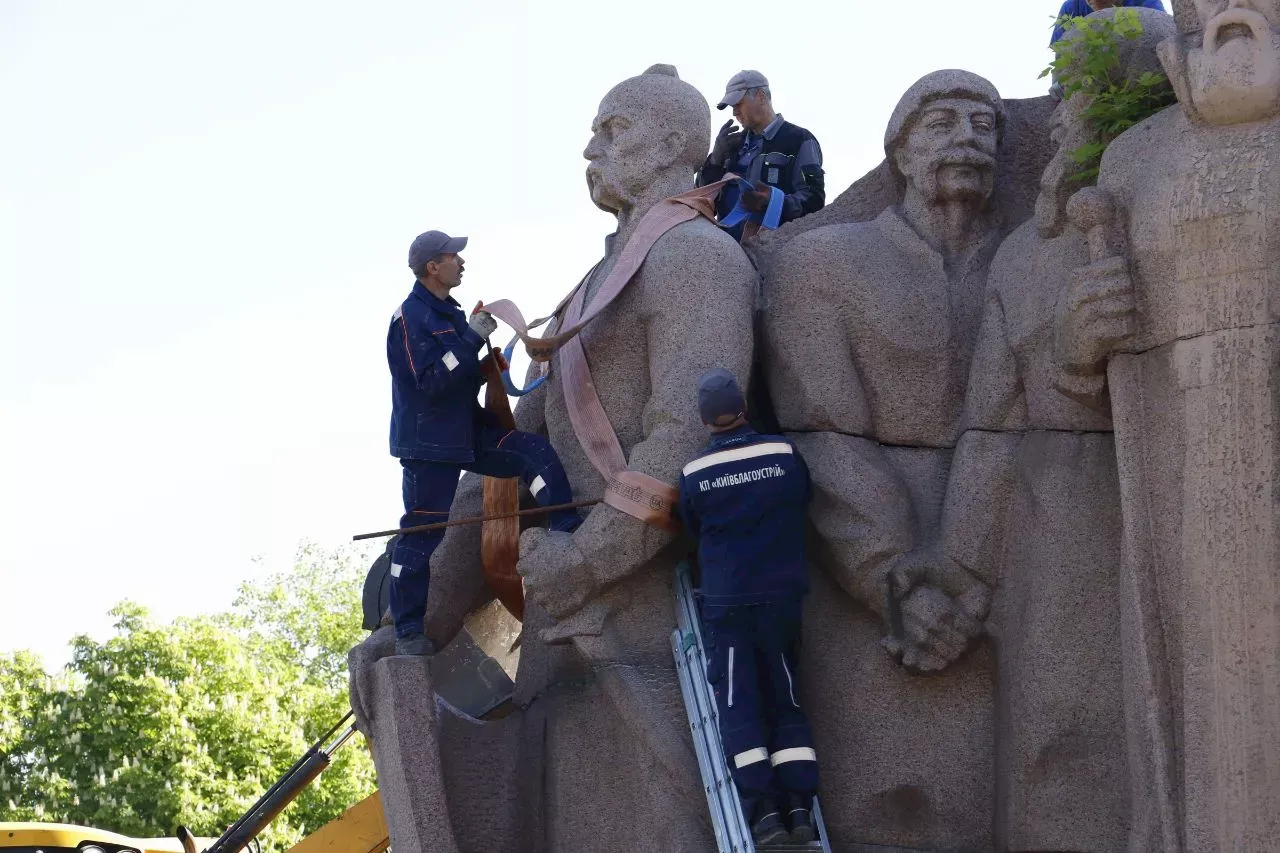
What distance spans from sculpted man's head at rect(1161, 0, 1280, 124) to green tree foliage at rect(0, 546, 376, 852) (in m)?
17.2

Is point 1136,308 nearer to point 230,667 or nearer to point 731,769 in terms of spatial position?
point 731,769

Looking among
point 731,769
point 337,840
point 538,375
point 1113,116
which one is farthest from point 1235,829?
point 337,840

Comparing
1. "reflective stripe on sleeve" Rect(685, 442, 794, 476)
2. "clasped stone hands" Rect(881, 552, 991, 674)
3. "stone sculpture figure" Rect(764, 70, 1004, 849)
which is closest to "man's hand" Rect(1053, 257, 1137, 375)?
"stone sculpture figure" Rect(764, 70, 1004, 849)

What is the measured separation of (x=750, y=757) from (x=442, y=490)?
6.57ft

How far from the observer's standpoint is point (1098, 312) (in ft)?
27.5

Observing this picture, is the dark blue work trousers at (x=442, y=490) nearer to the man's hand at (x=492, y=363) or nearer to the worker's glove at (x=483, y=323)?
the man's hand at (x=492, y=363)

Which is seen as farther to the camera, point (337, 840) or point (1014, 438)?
point (337, 840)

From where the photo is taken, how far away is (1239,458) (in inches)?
313

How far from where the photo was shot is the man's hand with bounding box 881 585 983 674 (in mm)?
8953

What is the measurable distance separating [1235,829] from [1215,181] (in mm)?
2383

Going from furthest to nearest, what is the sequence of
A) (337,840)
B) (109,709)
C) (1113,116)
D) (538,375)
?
(109,709)
(337,840)
(538,375)
(1113,116)

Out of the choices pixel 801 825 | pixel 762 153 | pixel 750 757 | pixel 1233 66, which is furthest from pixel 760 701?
pixel 762 153

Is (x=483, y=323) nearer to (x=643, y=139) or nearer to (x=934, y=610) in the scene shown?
(x=643, y=139)

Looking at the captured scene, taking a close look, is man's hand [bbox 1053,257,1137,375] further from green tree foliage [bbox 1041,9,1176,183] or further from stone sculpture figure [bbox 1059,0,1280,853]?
green tree foliage [bbox 1041,9,1176,183]
